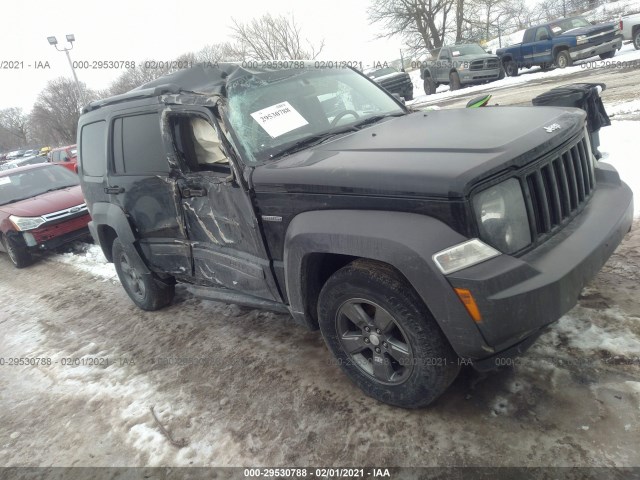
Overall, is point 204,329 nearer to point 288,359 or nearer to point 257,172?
point 288,359

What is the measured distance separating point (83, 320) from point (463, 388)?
4.20m

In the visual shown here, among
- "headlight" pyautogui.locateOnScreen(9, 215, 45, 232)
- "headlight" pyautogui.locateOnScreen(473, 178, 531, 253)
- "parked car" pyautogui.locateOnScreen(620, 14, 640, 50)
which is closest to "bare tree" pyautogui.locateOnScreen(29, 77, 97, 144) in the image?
"headlight" pyautogui.locateOnScreen(9, 215, 45, 232)

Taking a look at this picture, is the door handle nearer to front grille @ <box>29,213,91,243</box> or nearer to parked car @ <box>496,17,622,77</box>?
front grille @ <box>29,213,91,243</box>

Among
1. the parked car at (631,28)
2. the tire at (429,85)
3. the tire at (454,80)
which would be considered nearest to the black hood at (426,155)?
the parked car at (631,28)

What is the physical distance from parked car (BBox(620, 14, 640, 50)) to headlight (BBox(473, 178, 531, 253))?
18.3 metres

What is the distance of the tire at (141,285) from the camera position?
15.9 ft

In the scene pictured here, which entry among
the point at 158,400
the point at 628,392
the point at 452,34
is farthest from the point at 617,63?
the point at 452,34

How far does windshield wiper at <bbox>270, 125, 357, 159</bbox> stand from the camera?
3.13 meters

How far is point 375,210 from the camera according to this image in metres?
2.43

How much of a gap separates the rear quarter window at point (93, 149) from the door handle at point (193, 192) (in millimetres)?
1446

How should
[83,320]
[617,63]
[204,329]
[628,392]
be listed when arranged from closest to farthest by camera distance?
[628,392] → [204,329] → [83,320] → [617,63]

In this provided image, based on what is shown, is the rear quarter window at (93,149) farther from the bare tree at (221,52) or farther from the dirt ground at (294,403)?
the bare tree at (221,52)

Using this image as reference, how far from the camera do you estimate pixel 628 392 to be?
2.52m

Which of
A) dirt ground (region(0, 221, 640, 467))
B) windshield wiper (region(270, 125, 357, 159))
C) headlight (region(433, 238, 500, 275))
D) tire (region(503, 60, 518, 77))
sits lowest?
dirt ground (region(0, 221, 640, 467))
